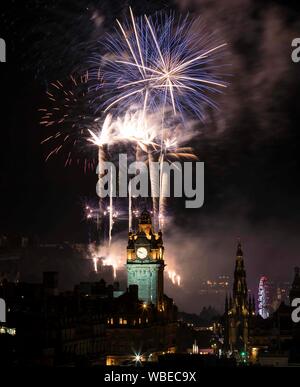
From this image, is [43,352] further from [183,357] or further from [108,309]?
[108,309]

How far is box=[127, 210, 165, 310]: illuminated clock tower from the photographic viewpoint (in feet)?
596

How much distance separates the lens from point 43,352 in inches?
4628

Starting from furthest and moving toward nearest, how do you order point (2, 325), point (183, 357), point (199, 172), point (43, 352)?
1. point (199, 172)
2. point (2, 325)
3. point (43, 352)
4. point (183, 357)

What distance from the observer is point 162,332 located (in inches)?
6934

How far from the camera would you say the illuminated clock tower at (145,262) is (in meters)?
182

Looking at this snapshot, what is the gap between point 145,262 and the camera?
182 m

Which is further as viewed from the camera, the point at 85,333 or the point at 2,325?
the point at 85,333

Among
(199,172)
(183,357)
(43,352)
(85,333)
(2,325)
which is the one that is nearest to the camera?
(183,357)

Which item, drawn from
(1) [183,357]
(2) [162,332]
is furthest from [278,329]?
(1) [183,357]
